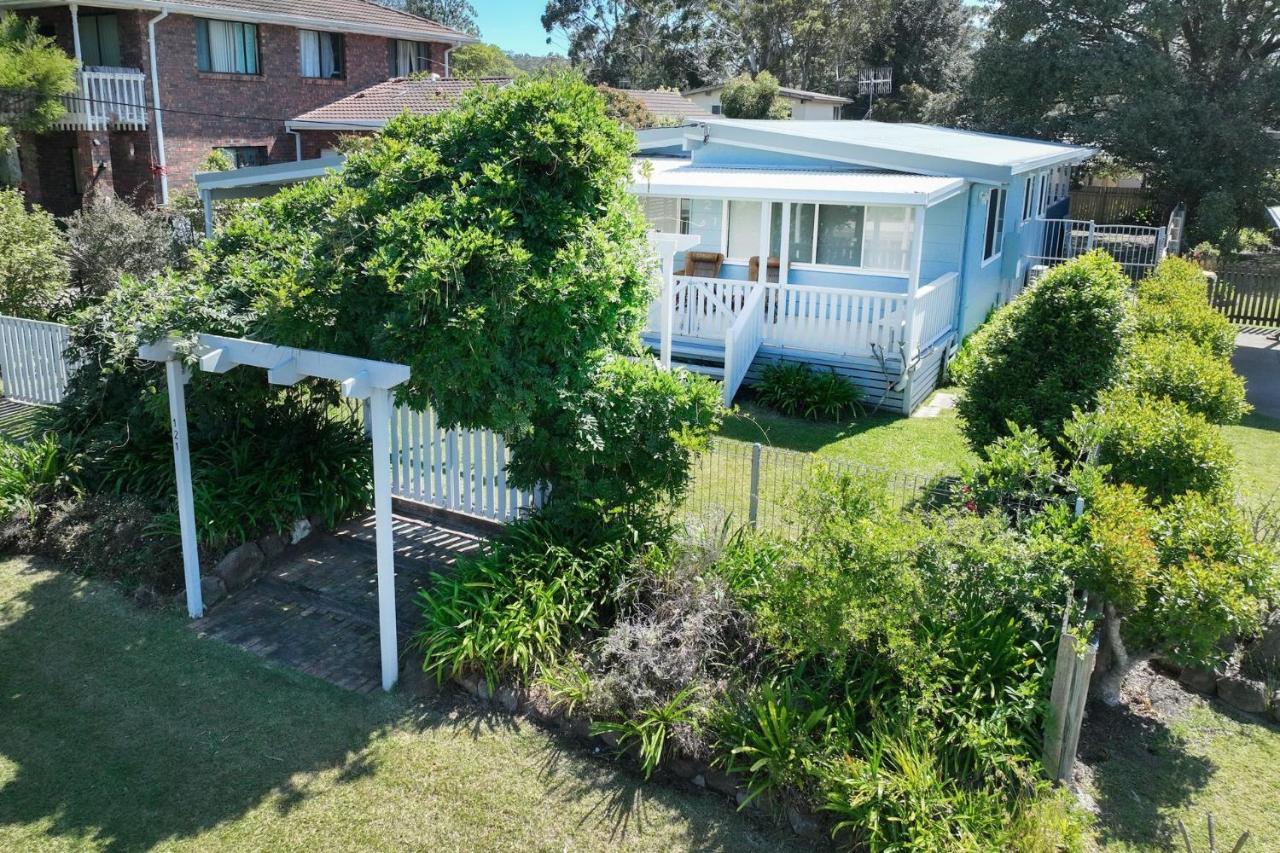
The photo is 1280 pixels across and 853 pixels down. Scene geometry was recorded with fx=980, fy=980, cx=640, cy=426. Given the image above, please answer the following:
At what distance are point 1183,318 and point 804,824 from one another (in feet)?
29.8

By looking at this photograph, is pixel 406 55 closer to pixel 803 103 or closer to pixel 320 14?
pixel 320 14

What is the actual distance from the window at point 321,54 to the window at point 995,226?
2057 centimetres

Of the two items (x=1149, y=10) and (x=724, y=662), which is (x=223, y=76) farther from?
(x=1149, y=10)

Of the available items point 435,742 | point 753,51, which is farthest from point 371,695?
point 753,51

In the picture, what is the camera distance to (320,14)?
28.7 meters

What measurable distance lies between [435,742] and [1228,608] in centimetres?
497

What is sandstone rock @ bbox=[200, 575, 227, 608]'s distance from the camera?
8172 millimetres

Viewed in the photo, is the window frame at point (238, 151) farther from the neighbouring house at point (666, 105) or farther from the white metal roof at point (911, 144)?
the white metal roof at point (911, 144)

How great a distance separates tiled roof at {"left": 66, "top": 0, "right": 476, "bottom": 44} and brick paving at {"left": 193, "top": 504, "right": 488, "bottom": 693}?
20021mm

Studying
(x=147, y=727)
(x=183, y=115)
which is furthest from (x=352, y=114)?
(x=147, y=727)

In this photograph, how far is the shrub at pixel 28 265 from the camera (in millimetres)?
14055

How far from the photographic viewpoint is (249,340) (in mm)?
7383

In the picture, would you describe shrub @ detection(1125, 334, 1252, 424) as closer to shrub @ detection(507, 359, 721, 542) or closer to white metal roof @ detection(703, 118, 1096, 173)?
shrub @ detection(507, 359, 721, 542)

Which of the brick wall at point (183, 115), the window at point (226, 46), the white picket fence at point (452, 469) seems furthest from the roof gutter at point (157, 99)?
the white picket fence at point (452, 469)
